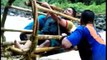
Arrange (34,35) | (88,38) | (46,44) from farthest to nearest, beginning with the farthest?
1. (46,44)
2. (88,38)
3. (34,35)

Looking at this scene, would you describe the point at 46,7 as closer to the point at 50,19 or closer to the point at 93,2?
the point at 50,19

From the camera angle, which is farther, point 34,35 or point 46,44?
point 46,44

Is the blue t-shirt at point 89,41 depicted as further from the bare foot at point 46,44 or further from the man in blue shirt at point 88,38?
the bare foot at point 46,44

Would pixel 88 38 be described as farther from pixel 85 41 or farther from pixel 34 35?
pixel 34 35

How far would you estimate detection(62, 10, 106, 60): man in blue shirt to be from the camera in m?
4.69

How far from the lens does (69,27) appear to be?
539cm

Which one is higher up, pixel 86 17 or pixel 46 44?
pixel 86 17

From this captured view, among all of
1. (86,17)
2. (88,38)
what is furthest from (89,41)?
(86,17)

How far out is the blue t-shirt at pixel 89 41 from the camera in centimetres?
468

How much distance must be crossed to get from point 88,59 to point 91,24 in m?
0.39

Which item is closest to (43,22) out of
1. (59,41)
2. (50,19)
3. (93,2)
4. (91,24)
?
(50,19)

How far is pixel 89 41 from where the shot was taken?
482cm

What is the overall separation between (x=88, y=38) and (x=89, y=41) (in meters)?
0.04

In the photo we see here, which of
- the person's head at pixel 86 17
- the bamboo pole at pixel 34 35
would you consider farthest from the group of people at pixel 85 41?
the bamboo pole at pixel 34 35
